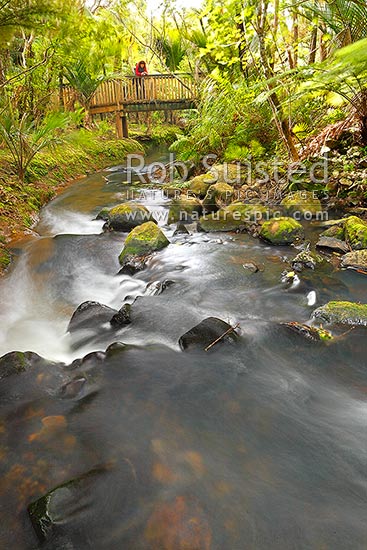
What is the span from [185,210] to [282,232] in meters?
2.26

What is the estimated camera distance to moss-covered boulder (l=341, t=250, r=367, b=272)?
4234 mm

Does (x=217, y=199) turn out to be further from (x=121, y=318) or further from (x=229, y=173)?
(x=121, y=318)

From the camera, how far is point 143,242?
513cm

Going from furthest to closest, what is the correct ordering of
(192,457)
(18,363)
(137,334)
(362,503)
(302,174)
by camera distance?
1. (302,174)
2. (137,334)
3. (18,363)
4. (192,457)
5. (362,503)

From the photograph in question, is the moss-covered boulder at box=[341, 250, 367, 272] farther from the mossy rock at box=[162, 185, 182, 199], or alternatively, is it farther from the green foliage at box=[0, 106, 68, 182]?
the green foliage at box=[0, 106, 68, 182]

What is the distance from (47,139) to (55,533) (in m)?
6.33

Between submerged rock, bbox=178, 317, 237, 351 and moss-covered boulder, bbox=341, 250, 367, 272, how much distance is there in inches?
77.2

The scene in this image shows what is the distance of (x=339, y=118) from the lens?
6.83m

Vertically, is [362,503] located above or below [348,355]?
below

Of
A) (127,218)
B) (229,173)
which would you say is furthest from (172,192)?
(127,218)

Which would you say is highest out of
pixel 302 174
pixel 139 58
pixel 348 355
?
pixel 139 58

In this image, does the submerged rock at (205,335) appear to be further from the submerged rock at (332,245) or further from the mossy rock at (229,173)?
the mossy rock at (229,173)

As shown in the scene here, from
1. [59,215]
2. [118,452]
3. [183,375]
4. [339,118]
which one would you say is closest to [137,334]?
[183,375]

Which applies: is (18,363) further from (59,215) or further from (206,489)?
(59,215)
